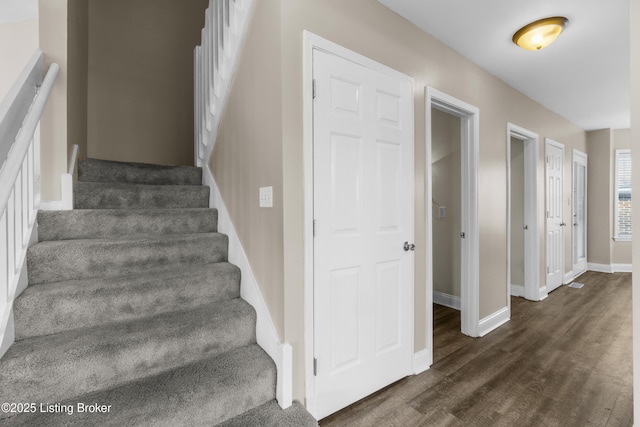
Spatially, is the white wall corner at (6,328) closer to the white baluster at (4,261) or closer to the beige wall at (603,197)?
the white baluster at (4,261)

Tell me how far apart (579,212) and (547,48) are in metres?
4.25

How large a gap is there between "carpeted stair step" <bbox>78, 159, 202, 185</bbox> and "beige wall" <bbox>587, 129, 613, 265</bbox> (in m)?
6.77

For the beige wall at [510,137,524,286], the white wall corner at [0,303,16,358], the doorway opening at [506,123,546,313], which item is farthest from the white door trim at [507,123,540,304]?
the white wall corner at [0,303,16,358]

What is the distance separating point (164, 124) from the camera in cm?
358

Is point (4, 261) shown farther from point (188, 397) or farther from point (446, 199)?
point (446, 199)

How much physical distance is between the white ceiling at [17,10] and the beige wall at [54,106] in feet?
3.89

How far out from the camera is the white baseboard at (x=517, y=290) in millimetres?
4086

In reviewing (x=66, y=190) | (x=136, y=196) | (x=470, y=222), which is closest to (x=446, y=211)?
(x=470, y=222)

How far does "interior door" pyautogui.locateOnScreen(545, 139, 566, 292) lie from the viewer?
4206 millimetres

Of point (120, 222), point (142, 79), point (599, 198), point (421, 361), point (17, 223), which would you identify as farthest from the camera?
point (599, 198)

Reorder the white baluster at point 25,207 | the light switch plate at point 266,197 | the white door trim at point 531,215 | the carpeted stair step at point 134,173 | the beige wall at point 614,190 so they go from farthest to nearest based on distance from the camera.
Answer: the beige wall at point 614,190
the white door trim at point 531,215
the carpeted stair step at point 134,173
the light switch plate at point 266,197
the white baluster at point 25,207

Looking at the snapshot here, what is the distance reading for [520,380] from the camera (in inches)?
85.2

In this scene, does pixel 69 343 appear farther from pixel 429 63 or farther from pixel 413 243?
pixel 429 63

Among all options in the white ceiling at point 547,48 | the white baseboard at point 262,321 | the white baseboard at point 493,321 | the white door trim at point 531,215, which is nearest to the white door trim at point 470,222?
the white baseboard at point 493,321
